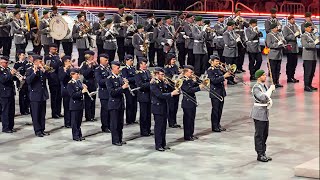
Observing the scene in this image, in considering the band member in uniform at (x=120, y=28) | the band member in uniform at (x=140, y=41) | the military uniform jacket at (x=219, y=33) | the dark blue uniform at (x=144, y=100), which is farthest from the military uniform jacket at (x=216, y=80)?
the band member in uniform at (x=120, y=28)

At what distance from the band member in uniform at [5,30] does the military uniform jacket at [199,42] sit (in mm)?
Answer: 6178

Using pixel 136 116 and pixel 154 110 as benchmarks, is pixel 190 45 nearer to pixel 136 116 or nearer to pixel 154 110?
pixel 136 116

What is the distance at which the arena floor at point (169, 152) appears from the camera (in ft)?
49.2

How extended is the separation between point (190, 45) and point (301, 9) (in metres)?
6.35

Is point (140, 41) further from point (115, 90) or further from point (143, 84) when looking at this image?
point (115, 90)

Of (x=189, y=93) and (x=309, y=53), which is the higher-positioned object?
(x=309, y=53)

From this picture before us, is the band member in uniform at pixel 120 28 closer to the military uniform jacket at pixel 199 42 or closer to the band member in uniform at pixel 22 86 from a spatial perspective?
the military uniform jacket at pixel 199 42

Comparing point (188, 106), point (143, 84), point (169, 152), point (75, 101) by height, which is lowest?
point (169, 152)

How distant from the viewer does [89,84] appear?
19156 millimetres

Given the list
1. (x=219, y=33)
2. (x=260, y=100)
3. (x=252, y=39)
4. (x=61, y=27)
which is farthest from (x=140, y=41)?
(x=260, y=100)

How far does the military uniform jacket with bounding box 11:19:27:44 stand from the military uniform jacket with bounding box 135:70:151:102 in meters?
10.3

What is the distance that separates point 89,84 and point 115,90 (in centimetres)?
234

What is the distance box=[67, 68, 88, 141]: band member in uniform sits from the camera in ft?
57.2

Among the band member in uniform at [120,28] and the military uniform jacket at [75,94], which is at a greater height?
the band member in uniform at [120,28]
